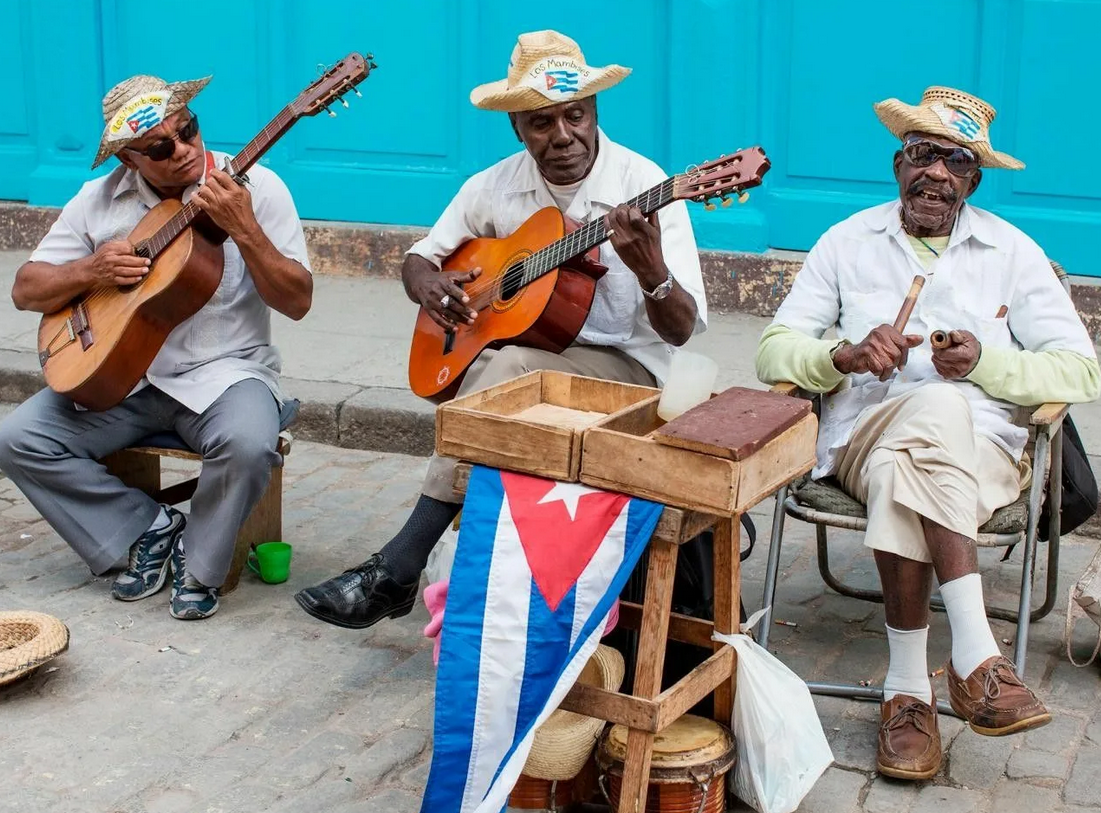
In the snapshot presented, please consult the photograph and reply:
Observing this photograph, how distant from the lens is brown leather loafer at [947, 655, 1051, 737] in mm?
3246

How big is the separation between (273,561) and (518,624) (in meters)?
1.64

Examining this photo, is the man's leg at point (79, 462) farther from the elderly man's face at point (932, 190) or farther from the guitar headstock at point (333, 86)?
the elderly man's face at point (932, 190)

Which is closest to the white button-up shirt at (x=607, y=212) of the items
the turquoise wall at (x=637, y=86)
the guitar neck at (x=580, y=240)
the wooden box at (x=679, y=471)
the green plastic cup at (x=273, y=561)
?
the guitar neck at (x=580, y=240)

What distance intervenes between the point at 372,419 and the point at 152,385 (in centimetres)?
143

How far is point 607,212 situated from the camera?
3986mm

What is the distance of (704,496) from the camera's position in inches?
116

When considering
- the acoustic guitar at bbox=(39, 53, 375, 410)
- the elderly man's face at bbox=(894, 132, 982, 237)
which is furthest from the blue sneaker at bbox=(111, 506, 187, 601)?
the elderly man's face at bbox=(894, 132, 982, 237)

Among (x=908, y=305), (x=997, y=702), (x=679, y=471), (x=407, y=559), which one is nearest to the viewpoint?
(x=679, y=471)

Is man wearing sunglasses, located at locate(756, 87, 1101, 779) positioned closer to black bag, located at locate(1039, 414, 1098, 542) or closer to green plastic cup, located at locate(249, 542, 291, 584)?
black bag, located at locate(1039, 414, 1098, 542)

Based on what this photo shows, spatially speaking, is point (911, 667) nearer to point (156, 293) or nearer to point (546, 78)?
point (546, 78)

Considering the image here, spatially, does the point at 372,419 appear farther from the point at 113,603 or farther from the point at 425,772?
the point at 425,772

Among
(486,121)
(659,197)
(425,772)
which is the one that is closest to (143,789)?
(425,772)

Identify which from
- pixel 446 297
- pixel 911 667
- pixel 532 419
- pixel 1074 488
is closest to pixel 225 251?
pixel 446 297

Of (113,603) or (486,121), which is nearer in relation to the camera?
(113,603)
